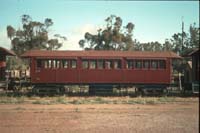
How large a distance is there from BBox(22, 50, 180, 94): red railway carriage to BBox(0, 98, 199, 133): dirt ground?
6901 mm

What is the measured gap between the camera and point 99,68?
2684 cm

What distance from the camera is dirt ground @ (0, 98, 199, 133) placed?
12930mm

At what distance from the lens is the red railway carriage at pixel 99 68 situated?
26.7 meters

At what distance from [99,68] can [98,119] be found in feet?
38.3

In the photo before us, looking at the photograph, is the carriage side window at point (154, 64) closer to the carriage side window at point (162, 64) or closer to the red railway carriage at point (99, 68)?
the red railway carriage at point (99, 68)

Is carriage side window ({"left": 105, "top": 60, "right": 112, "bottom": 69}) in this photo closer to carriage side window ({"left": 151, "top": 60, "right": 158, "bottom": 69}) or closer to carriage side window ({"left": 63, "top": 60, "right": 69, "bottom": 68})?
carriage side window ({"left": 63, "top": 60, "right": 69, "bottom": 68})

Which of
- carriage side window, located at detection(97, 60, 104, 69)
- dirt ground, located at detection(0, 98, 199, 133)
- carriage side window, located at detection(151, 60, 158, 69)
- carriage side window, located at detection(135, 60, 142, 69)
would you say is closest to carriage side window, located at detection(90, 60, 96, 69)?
carriage side window, located at detection(97, 60, 104, 69)

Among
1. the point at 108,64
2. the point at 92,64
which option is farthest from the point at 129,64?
the point at 92,64

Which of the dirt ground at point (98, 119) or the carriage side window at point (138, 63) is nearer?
the dirt ground at point (98, 119)

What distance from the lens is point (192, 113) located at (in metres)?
17.8

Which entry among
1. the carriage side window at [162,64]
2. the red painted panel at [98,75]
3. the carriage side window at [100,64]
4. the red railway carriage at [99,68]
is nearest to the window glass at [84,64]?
the red railway carriage at [99,68]

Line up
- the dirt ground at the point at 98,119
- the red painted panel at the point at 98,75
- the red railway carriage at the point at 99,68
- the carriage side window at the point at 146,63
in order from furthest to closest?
the carriage side window at the point at 146,63 → the red painted panel at the point at 98,75 → the red railway carriage at the point at 99,68 → the dirt ground at the point at 98,119

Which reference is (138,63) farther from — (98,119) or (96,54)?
(98,119)

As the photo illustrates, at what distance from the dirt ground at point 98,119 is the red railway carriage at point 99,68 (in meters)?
6.90
